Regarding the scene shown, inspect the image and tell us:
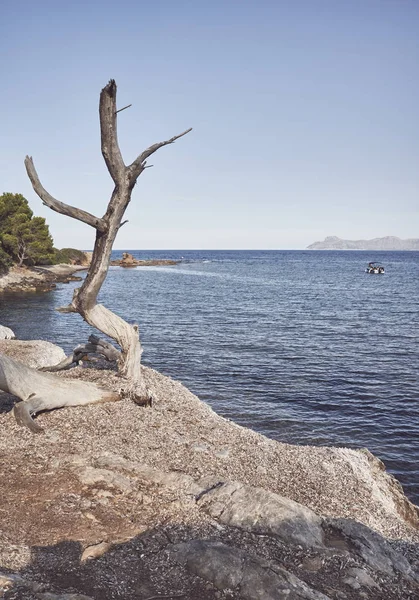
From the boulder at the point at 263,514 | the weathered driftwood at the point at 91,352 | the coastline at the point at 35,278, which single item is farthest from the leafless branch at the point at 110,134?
the coastline at the point at 35,278

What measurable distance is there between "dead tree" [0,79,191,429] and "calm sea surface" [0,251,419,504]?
6997 mm

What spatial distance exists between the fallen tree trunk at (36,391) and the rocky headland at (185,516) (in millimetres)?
314

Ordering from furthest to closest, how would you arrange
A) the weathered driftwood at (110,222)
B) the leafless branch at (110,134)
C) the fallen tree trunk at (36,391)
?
the weathered driftwood at (110,222) → the leafless branch at (110,134) → the fallen tree trunk at (36,391)

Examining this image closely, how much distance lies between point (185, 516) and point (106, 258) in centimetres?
847

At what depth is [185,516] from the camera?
9500 millimetres

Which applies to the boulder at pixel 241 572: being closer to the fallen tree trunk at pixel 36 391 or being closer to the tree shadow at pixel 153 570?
the tree shadow at pixel 153 570

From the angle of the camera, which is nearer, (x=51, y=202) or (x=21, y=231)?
(x=51, y=202)

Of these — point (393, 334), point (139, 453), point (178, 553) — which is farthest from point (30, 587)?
point (393, 334)

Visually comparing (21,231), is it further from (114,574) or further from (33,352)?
(114,574)

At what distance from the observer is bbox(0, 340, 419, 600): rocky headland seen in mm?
7473

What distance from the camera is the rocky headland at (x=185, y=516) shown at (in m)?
7.47

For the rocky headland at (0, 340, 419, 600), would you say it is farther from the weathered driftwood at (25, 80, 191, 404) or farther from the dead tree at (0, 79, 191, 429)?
the weathered driftwood at (25, 80, 191, 404)

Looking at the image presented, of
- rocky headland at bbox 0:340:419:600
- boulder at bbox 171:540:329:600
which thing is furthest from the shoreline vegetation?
boulder at bbox 171:540:329:600

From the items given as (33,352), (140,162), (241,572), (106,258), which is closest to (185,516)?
(241,572)
